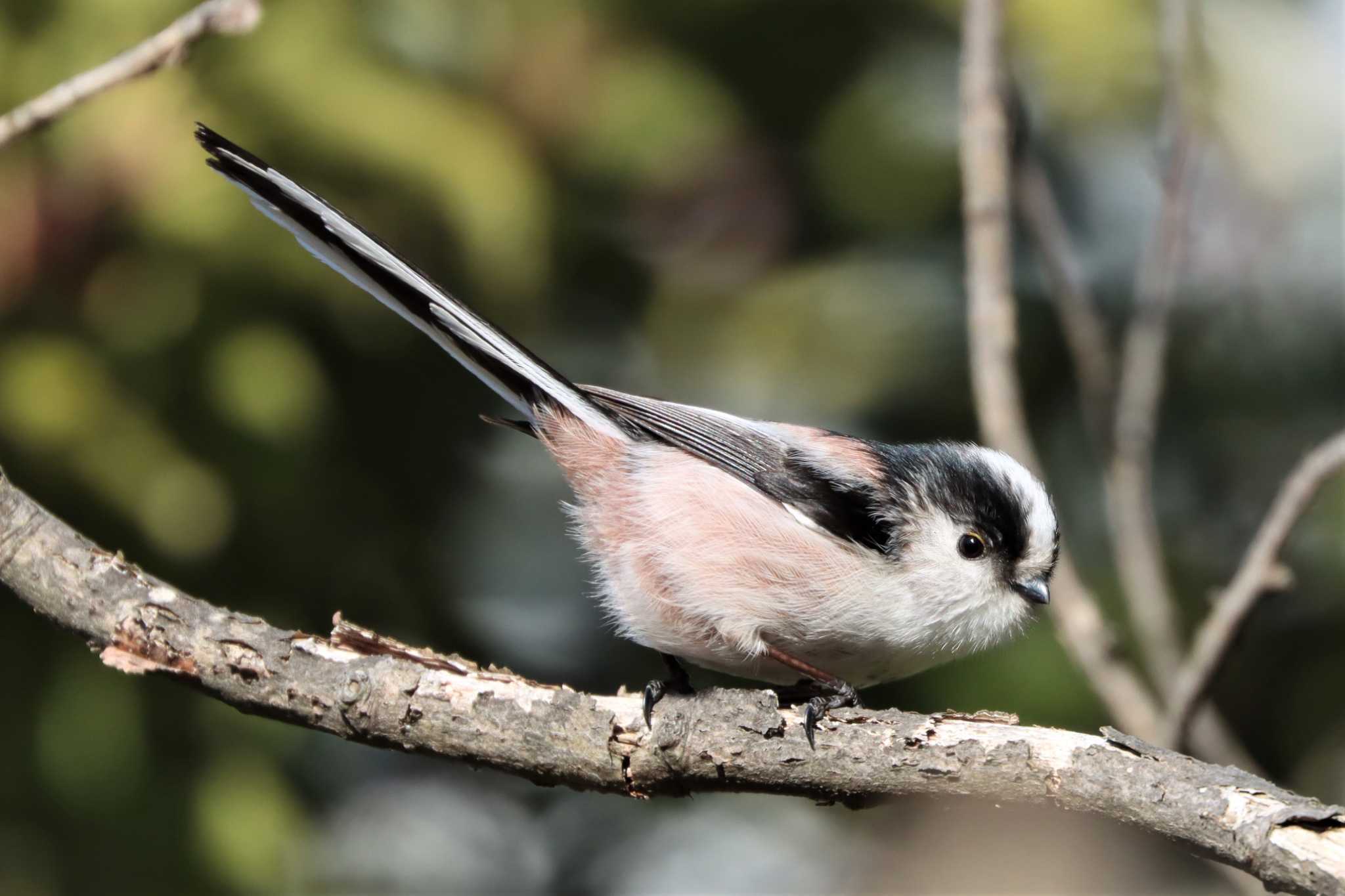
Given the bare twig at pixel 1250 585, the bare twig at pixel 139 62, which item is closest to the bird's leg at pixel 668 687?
the bare twig at pixel 1250 585

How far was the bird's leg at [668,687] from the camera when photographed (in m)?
2.32

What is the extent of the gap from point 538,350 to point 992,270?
134cm

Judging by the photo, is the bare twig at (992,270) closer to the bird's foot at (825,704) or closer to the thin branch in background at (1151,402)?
the thin branch in background at (1151,402)

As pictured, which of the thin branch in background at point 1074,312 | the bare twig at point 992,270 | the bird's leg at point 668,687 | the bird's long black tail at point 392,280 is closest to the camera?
the bird's leg at point 668,687

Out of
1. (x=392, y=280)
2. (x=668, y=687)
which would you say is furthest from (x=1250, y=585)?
(x=392, y=280)

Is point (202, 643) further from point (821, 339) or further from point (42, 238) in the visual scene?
point (821, 339)

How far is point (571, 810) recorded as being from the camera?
4.10 m

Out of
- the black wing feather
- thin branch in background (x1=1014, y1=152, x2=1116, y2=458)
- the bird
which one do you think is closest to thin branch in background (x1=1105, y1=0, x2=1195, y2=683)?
thin branch in background (x1=1014, y1=152, x2=1116, y2=458)

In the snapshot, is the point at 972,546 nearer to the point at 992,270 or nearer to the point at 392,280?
the point at 992,270

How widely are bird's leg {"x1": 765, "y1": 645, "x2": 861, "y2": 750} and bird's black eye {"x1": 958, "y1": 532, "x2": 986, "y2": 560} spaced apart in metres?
0.42

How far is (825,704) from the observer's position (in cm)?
235

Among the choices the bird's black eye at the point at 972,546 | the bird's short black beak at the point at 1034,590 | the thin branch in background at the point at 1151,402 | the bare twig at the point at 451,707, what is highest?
the thin branch in background at the point at 1151,402

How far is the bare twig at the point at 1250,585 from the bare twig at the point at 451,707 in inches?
42.6

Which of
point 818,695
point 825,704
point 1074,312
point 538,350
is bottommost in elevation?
point 825,704
